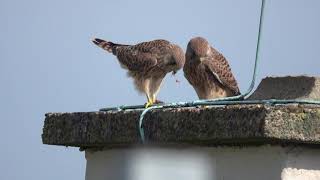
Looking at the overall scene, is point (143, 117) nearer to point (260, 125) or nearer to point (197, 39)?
point (260, 125)

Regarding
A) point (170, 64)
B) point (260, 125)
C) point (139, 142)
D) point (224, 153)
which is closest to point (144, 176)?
point (139, 142)

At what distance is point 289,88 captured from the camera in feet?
11.8

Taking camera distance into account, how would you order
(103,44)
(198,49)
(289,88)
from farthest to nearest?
(103,44)
(198,49)
(289,88)

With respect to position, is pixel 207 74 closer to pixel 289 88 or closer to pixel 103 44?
pixel 103 44

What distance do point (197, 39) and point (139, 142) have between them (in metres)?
6.80

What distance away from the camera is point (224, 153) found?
10.2 feet

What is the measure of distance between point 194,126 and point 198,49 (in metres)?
6.64

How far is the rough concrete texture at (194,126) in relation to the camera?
289 centimetres

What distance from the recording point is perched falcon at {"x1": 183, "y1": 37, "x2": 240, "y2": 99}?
9516 millimetres

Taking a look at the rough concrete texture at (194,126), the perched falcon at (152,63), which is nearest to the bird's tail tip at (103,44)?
the perched falcon at (152,63)

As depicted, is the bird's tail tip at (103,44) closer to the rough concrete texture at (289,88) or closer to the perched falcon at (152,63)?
the perched falcon at (152,63)

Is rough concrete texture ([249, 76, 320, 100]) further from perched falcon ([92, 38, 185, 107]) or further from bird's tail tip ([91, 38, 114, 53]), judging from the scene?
bird's tail tip ([91, 38, 114, 53])

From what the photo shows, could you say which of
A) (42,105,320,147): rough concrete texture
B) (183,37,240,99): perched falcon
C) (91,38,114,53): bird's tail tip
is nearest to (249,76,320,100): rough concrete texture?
(42,105,320,147): rough concrete texture

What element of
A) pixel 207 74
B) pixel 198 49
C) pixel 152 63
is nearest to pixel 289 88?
pixel 152 63
